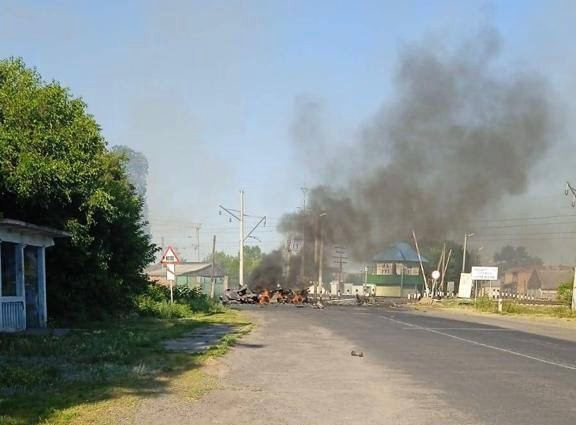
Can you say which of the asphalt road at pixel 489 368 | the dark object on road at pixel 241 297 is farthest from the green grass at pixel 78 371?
the dark object on road at pixel 241 297

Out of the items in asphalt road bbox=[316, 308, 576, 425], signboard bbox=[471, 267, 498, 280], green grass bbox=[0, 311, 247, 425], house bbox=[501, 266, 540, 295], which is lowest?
house bbox=[501, 266, 540, 295]

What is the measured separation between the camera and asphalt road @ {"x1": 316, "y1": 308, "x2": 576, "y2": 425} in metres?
8.37

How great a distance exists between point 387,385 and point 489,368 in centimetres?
314

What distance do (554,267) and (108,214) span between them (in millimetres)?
107186

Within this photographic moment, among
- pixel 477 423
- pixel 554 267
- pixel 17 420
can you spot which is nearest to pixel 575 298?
pixel 477 423

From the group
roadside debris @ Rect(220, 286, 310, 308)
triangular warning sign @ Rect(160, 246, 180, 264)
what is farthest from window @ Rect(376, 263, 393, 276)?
triangular warning sign @ Rect(160, 246, 180, 264)

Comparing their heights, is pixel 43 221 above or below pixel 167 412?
above

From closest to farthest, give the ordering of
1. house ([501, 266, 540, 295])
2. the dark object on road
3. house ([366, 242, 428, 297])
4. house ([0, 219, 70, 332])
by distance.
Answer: house ([0, 219, 70, 332]) < the dark object on road < house ([366, 242, 428, 297]) < house ([501, 266, 540, 295])

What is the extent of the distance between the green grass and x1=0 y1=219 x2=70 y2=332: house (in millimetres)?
1788

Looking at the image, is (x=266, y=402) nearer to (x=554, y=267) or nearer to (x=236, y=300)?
(x=236, y=300)

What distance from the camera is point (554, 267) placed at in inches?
4564

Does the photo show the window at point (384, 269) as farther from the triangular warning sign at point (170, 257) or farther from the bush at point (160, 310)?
the triangular warning sign at point (170, 257)

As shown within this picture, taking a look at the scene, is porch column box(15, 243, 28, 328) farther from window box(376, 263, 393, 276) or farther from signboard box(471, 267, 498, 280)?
window box(376, 263, 393, 276)

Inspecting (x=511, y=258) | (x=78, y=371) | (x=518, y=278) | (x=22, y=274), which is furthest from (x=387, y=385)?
(x=511, y=258)
